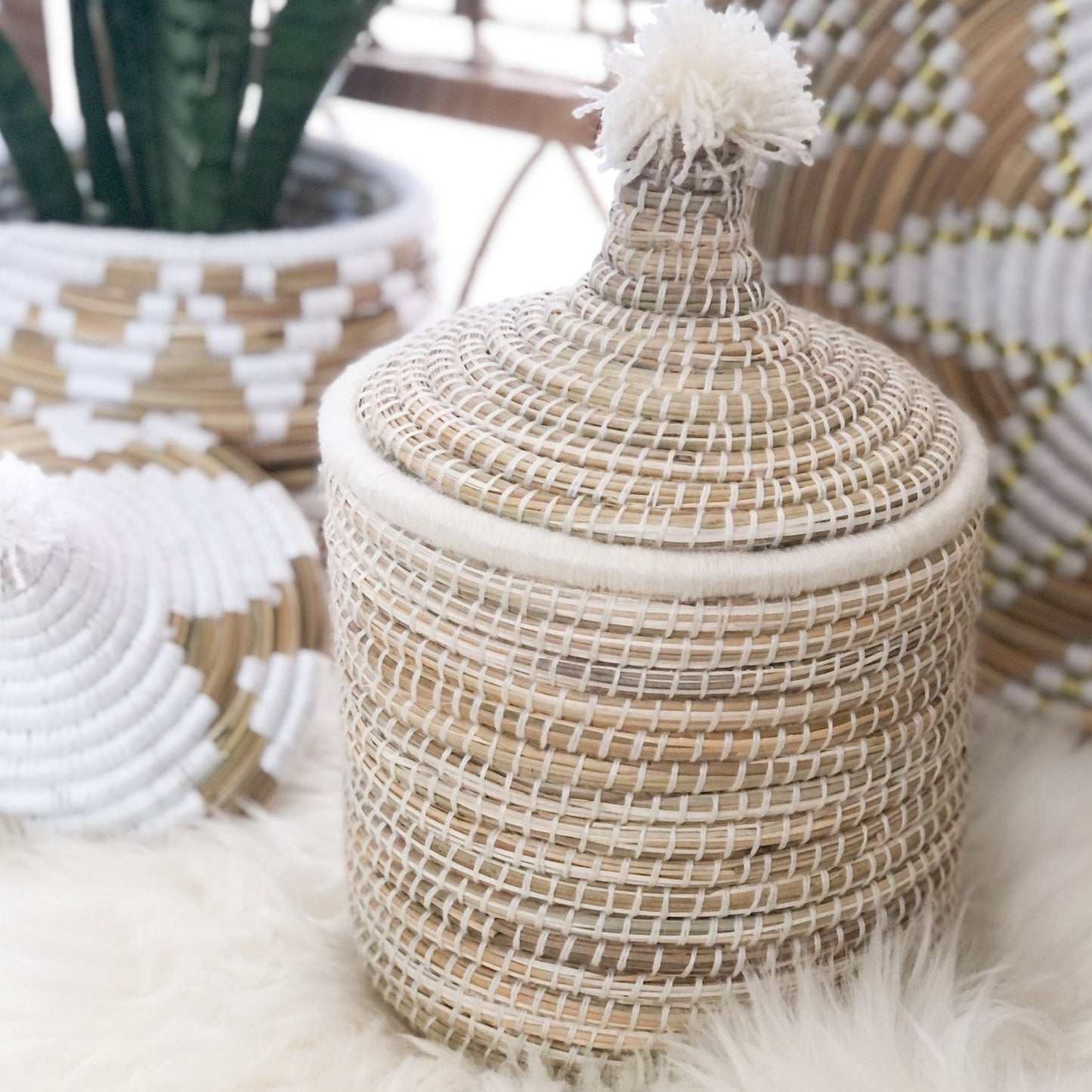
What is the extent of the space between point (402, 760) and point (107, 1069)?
0.19 metres

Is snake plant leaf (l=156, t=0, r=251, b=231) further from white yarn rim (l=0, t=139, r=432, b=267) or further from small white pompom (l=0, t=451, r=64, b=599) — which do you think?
small white pompom (l=0, t=451, r=64, b=599)

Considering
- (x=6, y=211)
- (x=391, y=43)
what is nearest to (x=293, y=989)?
(x=6, y=211)

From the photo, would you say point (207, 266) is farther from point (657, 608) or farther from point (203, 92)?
point (657, 608)

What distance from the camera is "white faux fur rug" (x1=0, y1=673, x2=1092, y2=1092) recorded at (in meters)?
0.49

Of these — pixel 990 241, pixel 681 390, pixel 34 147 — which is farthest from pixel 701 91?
pixel 34 147

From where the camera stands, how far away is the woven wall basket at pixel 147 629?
2.19ft

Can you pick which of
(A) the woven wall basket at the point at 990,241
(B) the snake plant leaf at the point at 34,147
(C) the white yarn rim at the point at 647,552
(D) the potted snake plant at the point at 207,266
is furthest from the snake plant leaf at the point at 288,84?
(C) the white yarn rim at the point at 647,552

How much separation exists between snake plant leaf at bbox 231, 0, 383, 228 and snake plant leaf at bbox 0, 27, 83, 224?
10 cm

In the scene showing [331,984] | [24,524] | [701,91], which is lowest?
[331,984]

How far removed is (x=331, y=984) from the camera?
587 mm

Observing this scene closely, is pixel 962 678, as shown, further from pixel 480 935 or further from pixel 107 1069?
pixel 107 1069

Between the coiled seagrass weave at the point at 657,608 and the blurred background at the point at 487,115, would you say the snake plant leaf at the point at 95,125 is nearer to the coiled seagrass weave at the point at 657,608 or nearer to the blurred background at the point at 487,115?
the blurred background at the point at 487,115

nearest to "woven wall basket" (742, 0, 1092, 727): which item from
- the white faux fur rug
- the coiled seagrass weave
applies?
the white faux fur rug

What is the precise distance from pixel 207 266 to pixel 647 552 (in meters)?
0.39
